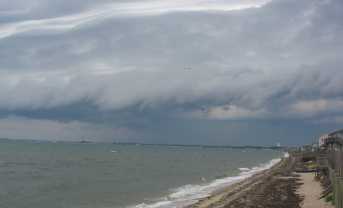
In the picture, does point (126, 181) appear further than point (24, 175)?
No

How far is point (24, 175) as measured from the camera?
236ft

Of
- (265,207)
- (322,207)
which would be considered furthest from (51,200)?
(322,207)

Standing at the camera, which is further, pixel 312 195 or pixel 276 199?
pixel 312 195

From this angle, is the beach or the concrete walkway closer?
the concrete walkway

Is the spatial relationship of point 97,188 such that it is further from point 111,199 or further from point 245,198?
point 245,198

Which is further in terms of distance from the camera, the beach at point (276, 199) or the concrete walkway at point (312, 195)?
the beach at point (276, 199)

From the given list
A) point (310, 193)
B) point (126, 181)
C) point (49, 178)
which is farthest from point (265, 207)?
point (49, 178)

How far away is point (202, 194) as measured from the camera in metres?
46.4

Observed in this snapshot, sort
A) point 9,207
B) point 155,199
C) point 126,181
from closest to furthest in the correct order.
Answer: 1. point 9,207
2. point 155,199
3. point 126,181

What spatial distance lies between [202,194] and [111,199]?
7382 mm

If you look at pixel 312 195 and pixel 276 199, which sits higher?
pixel 312 195

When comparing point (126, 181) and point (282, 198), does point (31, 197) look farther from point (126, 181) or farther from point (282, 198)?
point (282, 198)

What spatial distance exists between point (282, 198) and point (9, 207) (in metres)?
19.7

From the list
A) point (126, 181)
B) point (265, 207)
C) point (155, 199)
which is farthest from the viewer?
point (126, 181)
